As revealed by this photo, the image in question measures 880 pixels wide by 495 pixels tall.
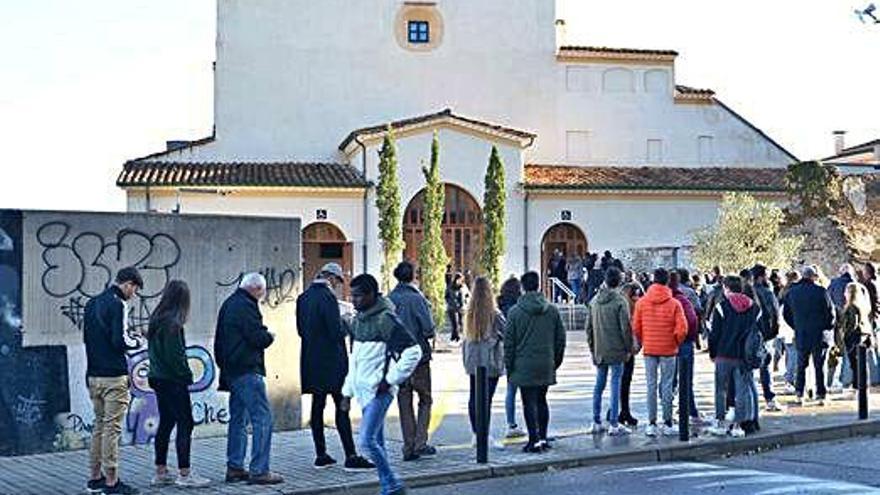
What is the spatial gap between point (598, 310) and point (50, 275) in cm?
586

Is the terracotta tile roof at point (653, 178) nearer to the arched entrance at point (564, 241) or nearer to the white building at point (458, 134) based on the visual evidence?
the white building at point (458, 134)

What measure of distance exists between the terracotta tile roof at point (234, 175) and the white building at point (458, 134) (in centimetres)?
7

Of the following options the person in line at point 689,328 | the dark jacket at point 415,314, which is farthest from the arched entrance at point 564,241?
the dark jacket at point 415,314

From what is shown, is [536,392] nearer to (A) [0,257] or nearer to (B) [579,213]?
(A) [0,257]

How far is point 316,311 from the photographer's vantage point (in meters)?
11.6

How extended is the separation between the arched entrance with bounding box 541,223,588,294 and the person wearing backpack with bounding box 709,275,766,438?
1051 inches

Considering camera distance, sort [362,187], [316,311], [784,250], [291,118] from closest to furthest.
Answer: [316,311] < [784,250] < [362,187] < [291,118]

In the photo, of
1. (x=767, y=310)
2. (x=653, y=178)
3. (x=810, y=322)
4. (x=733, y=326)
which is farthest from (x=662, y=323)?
(x=653, y=178)

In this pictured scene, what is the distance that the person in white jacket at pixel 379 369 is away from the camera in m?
9.65

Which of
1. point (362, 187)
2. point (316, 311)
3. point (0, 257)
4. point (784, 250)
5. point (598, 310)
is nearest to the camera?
point (316, 311)

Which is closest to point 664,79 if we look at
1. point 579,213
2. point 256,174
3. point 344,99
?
point 579,213

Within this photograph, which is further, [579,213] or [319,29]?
[319,29]

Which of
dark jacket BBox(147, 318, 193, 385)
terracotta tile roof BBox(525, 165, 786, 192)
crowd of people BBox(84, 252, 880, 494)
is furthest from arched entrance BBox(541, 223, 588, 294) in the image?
dark jacket BBox(147, 318, 193, 385)

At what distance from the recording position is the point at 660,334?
44.1 feet
